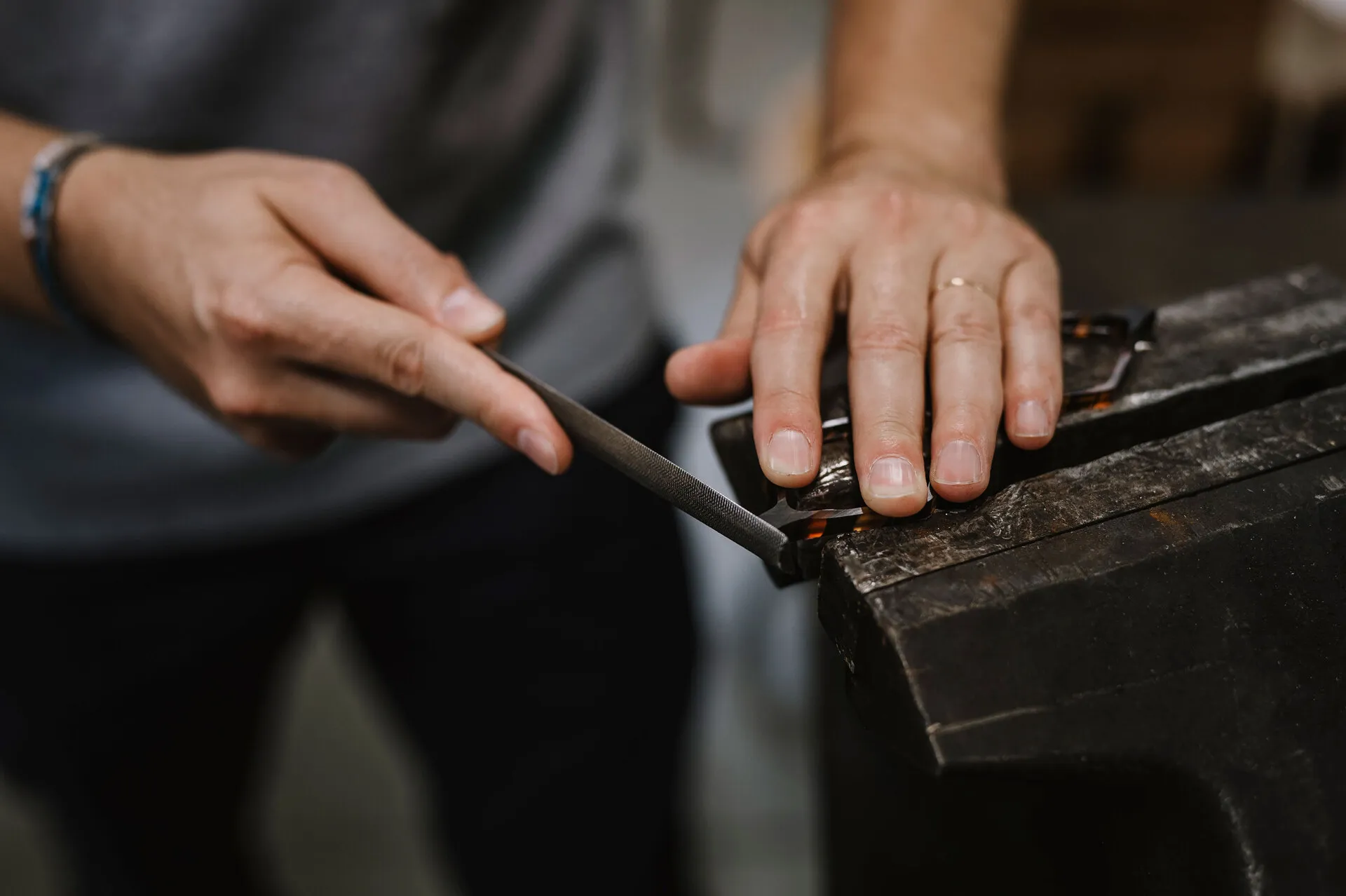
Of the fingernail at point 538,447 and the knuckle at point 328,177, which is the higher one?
the knuckle at point 328,177

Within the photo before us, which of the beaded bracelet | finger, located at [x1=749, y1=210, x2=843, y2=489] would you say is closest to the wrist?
finger, located at [x1=749, y1=210, x2=843, y2=489]

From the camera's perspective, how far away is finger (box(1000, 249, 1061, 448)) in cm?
54

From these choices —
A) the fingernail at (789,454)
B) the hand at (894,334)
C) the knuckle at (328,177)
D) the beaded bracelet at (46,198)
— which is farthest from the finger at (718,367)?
the beaded bracelet at (46,198)

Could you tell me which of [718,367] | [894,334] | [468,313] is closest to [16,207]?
[468,313]

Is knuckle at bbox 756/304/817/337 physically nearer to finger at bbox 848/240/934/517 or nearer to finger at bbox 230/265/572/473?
finger at bbox 848/240/934/517

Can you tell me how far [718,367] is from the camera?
2.02 feet

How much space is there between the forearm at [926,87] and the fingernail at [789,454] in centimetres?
30

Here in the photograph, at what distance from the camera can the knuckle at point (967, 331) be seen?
0.56 meters

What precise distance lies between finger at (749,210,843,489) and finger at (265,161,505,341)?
0.17 meters

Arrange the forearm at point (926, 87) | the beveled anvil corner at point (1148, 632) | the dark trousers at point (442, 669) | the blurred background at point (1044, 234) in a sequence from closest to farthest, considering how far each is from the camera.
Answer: the beveled anvil corner at point (1148, 632) → the forearm at point (926, 87) → the dark trousers at point (442, 669) → the blurred background at point (1044, 234)

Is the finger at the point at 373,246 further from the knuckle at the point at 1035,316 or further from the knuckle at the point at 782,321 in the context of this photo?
the knuckle at the point at 1035,316

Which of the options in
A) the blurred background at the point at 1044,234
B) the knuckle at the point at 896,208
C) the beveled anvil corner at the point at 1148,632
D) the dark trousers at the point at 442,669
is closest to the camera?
the beveled anvil corner at the point at 1148,632

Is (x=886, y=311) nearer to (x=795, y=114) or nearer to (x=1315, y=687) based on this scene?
(x=1315, y=687)

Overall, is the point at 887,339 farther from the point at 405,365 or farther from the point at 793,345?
the point at 405,365
